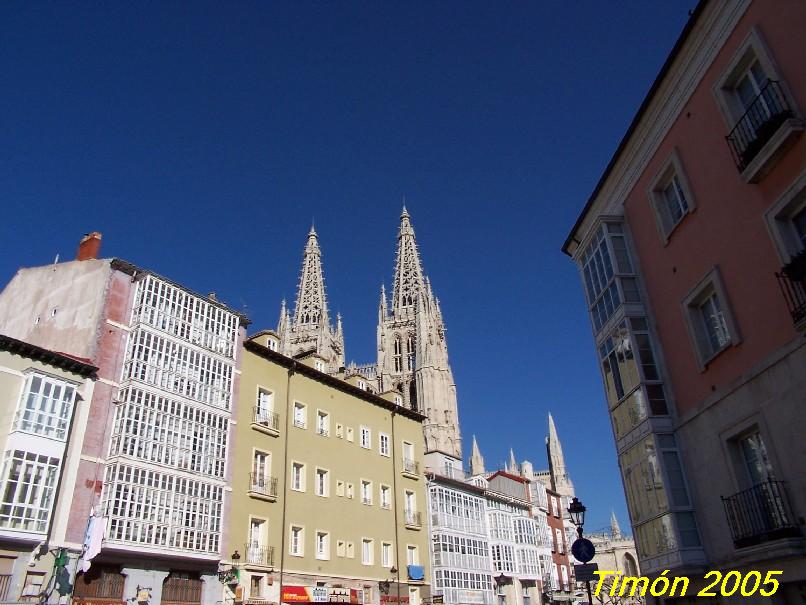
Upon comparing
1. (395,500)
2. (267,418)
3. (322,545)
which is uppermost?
(267,418)

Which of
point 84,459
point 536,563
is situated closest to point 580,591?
point 536,563

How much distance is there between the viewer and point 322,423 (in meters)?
35.1

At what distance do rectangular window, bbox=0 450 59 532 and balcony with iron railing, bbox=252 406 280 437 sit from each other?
9.55 m

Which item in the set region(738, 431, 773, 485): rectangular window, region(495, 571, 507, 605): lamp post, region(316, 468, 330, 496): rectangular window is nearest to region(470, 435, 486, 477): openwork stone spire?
region(495, 571, 507, 605): lamp post

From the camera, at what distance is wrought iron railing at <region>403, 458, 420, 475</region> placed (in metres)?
39.5

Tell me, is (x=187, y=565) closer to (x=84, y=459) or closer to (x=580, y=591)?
(x=84, y=459)

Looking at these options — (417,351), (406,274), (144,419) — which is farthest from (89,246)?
(406,274)

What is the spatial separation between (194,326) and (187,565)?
10090mm

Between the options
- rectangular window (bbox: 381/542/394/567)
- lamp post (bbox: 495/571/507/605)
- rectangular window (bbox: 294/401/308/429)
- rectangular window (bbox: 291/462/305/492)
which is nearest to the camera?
rectangular window (bbox: 291/462/305/492)

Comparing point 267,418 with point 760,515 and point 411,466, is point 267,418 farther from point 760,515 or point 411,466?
point 760,515

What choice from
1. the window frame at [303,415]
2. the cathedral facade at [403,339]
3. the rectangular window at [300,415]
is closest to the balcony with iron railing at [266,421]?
the window frame at [303,415]

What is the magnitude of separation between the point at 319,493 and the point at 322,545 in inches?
95.4

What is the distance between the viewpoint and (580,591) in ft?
194

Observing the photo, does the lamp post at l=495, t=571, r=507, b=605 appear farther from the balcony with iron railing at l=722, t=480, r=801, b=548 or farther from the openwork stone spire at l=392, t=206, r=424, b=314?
the openwork stone spire at l=392, t=206, r=424, b=314
